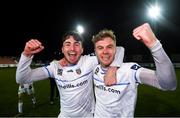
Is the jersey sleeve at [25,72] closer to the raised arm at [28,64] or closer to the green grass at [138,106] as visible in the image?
the raised arm at [28,64]

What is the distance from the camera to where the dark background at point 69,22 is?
64375 millimetres

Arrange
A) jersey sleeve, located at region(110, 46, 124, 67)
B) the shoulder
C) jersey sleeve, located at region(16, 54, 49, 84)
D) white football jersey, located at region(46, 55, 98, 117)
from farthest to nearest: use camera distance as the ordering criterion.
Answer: white football jersey, located at region(46, 55, 98, 117) → jersey sleeve, located at region(16, 54, 49, 84) → jersey sleeve, located at region(110, 46, 124, 67) → the shoulder

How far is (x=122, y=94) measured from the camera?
4.51 m

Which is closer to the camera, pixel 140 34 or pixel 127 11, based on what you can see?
pixel 140 34

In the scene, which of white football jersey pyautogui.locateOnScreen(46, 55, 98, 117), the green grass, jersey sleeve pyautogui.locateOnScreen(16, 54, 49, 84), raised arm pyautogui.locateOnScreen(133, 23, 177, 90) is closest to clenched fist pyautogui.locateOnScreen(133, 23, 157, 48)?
raised arm pyautogui.locateOnScreen(133, 23, 177, 90)

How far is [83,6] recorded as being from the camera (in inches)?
2692

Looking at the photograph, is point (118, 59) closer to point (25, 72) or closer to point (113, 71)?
point (113, 71)

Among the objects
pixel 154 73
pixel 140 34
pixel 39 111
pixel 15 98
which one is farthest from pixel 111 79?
pixel 15 98

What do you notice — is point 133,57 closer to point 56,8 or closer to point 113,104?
point 56,8

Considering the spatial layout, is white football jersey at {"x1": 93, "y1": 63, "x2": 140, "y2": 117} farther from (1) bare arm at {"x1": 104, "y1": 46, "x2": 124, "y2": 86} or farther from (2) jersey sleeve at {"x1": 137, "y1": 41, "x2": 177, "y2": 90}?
(2) jersey sleeve at {"x1": 137, "y1": 41, "x2": 177, "y2": 90}

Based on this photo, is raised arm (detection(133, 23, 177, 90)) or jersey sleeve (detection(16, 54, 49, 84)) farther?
jersey sleeve (detection(16, 54, 49, 84))

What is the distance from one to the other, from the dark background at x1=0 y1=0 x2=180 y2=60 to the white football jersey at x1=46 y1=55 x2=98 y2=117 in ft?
186

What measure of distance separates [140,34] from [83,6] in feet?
216

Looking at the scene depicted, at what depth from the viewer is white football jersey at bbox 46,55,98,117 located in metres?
5.54
